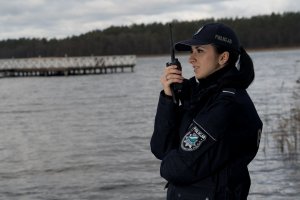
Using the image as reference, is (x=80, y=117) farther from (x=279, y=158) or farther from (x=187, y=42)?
(x=187, y=42)

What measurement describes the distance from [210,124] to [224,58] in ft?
1.54

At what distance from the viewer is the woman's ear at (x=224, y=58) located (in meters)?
3.93

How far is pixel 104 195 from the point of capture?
14.1 metres

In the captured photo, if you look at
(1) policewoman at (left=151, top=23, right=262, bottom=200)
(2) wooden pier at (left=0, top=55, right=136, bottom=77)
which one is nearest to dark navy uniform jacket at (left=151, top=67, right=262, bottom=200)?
(1) policewoman at (left=151, top=23, right=262, bottom=200)

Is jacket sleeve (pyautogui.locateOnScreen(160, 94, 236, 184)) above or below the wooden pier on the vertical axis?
above

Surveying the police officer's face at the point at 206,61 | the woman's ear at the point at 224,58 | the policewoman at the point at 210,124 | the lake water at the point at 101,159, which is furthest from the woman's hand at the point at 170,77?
the lake water at the point at 101,159

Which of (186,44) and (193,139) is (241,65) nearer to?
(186,44)

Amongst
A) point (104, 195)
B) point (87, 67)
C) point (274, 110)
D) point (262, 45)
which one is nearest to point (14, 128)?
point (274, 110)

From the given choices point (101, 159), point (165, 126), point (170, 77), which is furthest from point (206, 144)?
point (101, 159)

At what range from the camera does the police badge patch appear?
12.0ft

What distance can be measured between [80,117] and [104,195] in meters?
22.0

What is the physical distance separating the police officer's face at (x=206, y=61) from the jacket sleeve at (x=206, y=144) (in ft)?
0.88

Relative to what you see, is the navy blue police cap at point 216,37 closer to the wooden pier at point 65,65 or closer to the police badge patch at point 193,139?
the police badge patch at point 193,139

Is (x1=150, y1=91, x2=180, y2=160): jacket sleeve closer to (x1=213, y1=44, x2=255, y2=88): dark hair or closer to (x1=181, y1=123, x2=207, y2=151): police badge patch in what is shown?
(x1=181, y1=123, x2=207, y2=151): police badge patch
